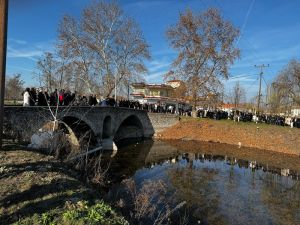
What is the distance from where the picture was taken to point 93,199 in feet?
28.0

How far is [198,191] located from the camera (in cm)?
1825

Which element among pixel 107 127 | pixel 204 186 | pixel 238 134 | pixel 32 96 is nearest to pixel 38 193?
pixel 204 186

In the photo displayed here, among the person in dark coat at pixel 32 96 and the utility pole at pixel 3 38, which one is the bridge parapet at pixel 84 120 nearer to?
the person in dark coat at pixel 32 96

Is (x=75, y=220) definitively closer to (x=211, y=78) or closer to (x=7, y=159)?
(x=7, y=159)

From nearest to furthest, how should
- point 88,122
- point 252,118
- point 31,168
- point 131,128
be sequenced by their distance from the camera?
1. point 31,168
2. point 88,122
3. point 131,128
4. point 252,118

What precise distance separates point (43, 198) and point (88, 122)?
2018cm

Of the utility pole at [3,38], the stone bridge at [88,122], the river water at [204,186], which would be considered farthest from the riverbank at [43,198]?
the stone bridge at [88,122]

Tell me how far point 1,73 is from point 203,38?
3807 centimetres

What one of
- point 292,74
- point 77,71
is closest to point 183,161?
point 77,71

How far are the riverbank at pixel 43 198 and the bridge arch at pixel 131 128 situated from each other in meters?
32.2

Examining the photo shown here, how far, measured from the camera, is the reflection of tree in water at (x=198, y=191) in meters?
14.4

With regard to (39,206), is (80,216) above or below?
below

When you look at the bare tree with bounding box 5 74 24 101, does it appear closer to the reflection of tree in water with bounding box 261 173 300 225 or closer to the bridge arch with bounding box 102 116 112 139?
the bridge arch with bounding box 102 116 112 139

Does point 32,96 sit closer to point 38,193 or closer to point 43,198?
point 38,193
